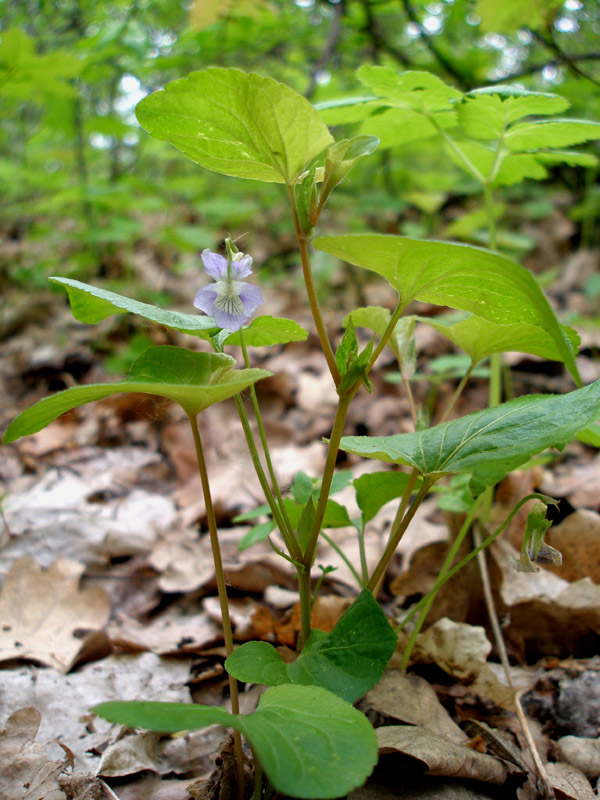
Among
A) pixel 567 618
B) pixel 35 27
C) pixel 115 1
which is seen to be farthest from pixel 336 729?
pixel 35 27

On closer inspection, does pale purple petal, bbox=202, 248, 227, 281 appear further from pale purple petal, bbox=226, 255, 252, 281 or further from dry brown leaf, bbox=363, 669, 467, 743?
dry brown leaf, bbox=363, 669, 467, 743

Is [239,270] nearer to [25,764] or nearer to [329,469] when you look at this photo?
[329,469]

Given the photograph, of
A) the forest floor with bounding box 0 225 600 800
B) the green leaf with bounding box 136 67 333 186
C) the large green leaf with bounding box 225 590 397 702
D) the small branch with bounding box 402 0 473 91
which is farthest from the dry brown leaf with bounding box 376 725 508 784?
the small branch with bounding box 402 0 473 91

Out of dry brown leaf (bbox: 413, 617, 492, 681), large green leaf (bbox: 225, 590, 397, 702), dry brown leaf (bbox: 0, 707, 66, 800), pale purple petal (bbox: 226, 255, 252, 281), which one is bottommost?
dry brown leaf (bbox: 413, 617, 492, 681)

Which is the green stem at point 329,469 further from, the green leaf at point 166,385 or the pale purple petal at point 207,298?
the pale purple petal at point 207,298

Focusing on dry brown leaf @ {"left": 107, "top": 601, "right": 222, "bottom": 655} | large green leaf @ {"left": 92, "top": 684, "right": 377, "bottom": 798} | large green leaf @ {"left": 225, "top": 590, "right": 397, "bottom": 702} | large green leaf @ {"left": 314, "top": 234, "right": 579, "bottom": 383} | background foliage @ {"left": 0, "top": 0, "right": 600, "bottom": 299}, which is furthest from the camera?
background foliage @ {"left": 0, "top": 0, "right": 600, "bottom": 299}

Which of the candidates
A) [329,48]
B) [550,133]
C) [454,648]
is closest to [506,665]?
[454,648]

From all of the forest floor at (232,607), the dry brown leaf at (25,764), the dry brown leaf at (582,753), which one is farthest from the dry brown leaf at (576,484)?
the dry brown leaf at (25,764)
